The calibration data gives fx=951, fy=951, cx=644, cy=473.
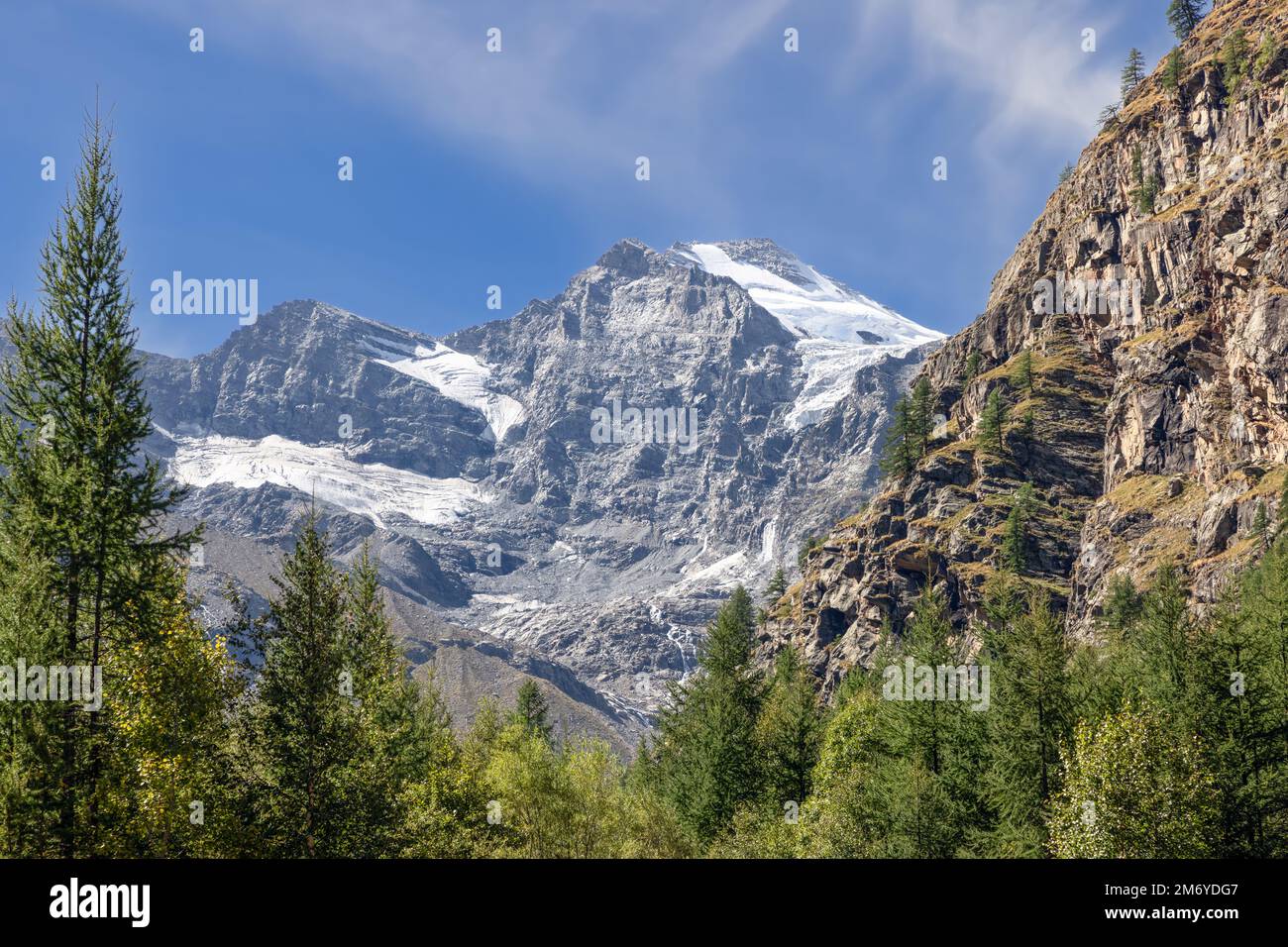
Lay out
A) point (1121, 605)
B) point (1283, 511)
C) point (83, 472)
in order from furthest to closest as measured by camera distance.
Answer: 1. point (1121, 605)
2. point (1283, 511)
3. point (83, 472)

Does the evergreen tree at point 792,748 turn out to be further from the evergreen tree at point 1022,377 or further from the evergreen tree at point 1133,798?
the evergreen tree at point 1022,377

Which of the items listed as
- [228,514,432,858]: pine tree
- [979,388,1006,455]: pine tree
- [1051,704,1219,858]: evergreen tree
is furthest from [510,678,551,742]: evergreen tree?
[979,388,1006,455]: pine tree

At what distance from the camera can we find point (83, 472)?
23938 millimetres

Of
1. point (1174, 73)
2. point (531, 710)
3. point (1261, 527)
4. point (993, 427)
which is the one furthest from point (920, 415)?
point (531, 710)

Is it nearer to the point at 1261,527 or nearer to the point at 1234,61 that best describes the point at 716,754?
the point at 1261,527

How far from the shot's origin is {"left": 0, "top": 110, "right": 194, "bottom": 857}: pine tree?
902 inches

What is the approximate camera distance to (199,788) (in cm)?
2577

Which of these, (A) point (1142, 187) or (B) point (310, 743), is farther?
(A) point (1142, 187)

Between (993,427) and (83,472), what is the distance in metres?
164

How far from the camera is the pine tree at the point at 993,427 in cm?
16738

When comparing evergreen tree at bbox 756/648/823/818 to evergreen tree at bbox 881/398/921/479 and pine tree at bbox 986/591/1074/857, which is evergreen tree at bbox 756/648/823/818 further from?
evergreen tree at bbox 881/398/921/479

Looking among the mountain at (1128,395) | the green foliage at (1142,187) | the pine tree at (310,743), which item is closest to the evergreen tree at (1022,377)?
the mountain at (1128,395)
